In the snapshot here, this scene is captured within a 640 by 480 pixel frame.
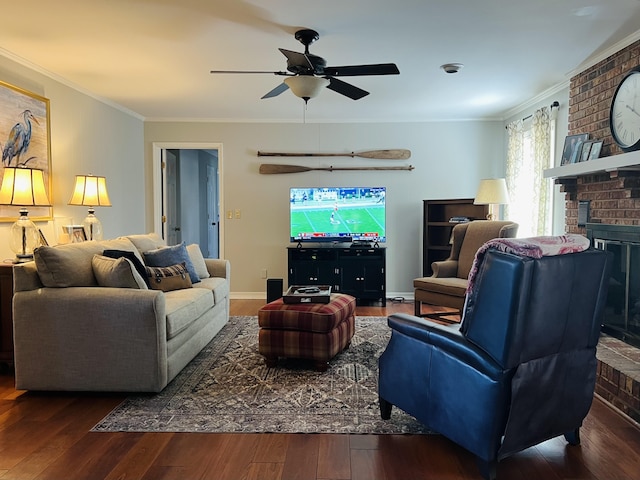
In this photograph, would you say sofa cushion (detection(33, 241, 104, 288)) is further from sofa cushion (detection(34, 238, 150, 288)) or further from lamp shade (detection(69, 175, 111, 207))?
lamp shade (detection(69, 175, 111, 207))

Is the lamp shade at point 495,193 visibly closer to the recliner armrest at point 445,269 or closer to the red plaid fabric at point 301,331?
the recliner armrest at point 445,269

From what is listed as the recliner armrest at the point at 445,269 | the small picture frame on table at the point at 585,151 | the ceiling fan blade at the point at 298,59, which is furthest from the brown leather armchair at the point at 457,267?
the ceiling fan blade at the point at 298,59

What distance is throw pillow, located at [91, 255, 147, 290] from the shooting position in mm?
2891

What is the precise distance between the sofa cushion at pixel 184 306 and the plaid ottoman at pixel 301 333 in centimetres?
52

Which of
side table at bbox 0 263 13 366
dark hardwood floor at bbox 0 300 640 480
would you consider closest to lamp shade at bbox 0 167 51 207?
side table at bbox 0 263 13 366

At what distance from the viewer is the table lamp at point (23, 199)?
322 cm

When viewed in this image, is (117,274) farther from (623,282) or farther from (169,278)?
(623,282)

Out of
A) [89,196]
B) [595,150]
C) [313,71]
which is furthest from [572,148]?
[89,196]

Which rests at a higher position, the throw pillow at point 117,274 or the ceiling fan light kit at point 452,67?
the ceiling fan light kit at point 452,67

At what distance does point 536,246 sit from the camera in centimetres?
181

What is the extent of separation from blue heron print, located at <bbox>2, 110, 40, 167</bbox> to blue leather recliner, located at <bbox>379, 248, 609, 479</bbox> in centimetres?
340

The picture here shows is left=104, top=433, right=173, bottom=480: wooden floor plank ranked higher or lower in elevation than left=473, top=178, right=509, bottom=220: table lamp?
lower

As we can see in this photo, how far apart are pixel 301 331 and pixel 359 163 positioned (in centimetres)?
330

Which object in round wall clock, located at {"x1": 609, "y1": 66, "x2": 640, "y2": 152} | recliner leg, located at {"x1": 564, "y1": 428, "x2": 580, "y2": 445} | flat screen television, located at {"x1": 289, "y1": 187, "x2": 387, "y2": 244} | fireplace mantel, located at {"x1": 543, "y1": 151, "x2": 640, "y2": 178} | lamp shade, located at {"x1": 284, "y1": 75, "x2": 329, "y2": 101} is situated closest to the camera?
recliner leg, located at {"x1": 564, "y1": 428, "x2": 580, "y2": 445}
